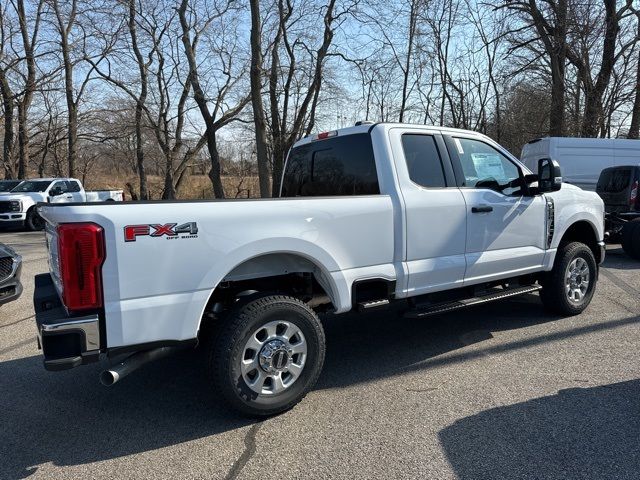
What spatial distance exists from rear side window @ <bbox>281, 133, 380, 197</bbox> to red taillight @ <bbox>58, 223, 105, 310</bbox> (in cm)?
223

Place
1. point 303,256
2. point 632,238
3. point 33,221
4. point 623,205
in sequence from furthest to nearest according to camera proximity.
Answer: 1. point 33,221
2. point 623,205
3. point 632,238
4. point 303,256

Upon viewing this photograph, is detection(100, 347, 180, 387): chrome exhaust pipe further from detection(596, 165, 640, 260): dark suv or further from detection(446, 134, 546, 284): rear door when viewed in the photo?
detection(596, 165, 640, 260): dark suv

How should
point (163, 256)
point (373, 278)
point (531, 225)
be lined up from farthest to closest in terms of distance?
point (531, 225), point (373, 278), point (163, 256)

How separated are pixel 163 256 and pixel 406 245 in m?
1.97

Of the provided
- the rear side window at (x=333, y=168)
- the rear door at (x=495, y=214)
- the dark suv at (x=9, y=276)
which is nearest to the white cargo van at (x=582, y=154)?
the rear door at (x=495, y=214)

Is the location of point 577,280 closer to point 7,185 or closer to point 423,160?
point 423,160

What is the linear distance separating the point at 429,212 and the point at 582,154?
34.8 feet

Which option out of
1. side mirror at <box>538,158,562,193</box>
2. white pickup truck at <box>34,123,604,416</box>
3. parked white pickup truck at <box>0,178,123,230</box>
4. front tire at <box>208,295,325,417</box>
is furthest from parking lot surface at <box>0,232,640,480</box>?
parked white pickup truck at <box>0,178,123,230</box>

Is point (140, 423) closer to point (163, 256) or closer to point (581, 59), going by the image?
point (163, 256)

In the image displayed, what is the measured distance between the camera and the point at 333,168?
4594mm

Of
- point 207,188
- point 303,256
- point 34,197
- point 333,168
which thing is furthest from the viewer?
point 207,188

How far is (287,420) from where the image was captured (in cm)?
338

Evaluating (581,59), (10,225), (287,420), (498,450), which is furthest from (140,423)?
(581,59)

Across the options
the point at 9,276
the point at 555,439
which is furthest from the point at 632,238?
the point at 9,276
